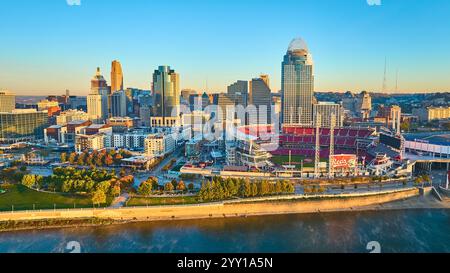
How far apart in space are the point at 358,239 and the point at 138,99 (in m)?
33.2

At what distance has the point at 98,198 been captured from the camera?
8906 millimetres

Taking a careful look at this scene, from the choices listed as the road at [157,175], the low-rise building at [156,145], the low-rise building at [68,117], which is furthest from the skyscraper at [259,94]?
the road at [157,175]

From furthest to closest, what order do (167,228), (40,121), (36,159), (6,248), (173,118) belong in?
(173,118)
(40,121)
(36,159)
(167,228)
(6,248)

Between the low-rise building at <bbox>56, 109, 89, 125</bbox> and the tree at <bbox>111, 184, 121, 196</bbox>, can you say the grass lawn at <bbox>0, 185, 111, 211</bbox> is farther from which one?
the low-rise building at <bbox>56, 109, 89, 125</bbox>

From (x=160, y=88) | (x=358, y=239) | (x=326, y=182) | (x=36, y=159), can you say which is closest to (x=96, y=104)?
(x=160, y=88)

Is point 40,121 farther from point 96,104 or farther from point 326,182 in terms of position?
point 326,182

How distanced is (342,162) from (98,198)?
27.5 feet

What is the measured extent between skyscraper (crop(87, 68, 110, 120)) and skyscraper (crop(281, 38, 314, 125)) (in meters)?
16.8

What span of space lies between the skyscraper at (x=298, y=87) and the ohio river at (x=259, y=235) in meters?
17.6

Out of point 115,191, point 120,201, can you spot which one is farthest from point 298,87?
point 120,201

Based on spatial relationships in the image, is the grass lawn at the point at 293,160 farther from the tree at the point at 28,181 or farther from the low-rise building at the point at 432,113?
the low-rise building at the point at 432,113

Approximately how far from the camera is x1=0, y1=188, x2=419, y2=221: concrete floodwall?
334 inches

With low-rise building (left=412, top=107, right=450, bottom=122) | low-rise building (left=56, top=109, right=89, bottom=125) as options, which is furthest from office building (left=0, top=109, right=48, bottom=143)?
low-rise building (left=412, top=107, right=450, bottom=122)
